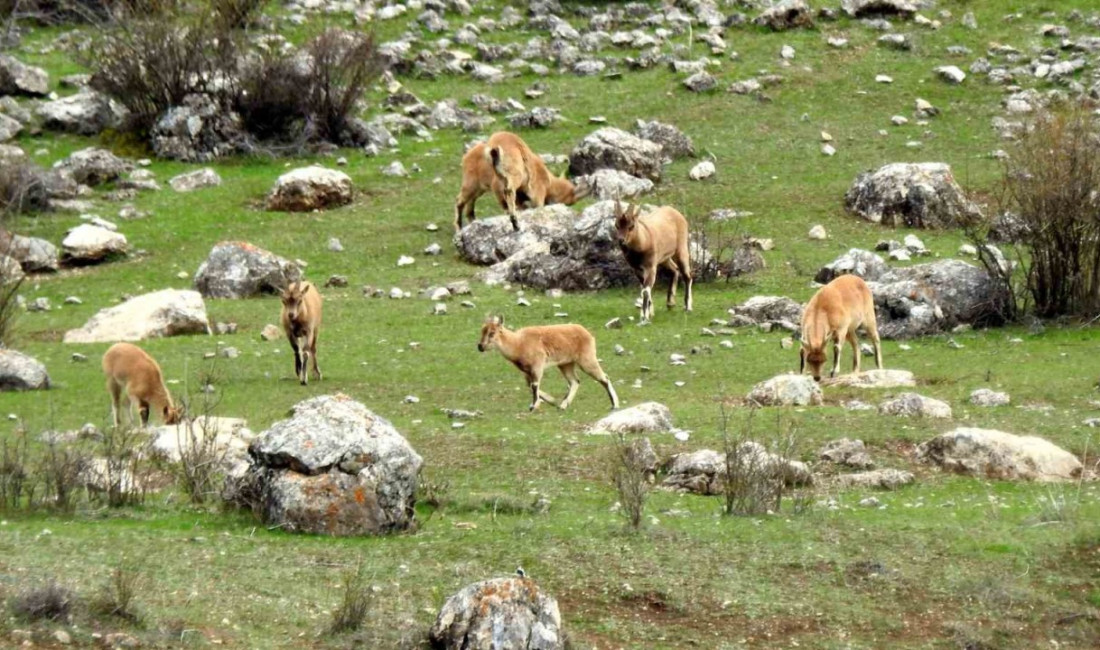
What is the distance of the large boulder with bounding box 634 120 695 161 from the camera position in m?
31.8

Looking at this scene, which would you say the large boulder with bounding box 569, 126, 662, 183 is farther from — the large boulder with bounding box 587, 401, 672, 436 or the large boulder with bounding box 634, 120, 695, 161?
the large boulder with bounding box 587, 401, 672, 436

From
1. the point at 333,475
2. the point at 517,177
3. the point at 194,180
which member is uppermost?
the point at 333,475

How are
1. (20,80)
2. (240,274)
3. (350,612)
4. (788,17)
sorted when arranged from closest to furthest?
(350,612) < (240,274) < (20,80) < (788,17)

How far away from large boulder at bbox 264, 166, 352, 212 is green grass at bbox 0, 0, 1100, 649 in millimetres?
294

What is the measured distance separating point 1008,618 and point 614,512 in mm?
3406

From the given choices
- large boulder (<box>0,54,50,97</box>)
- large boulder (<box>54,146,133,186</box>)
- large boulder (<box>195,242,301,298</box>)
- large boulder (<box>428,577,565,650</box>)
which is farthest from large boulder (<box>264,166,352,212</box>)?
large boulder (<box>428,577,565,650</box>)

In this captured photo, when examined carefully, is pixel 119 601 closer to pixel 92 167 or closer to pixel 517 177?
pixel 517 177

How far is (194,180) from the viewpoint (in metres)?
30.8

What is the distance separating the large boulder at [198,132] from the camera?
32.3 m

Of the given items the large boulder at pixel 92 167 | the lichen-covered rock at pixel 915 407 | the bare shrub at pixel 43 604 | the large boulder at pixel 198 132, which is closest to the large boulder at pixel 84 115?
the large boulder at pixel 198 132

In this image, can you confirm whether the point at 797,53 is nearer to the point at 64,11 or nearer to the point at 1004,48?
the point at 1004,48

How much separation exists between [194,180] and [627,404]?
14.4 metres

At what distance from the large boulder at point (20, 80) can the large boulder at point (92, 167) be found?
14.1 feet

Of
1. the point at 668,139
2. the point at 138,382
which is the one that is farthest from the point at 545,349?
the point at 668,139
